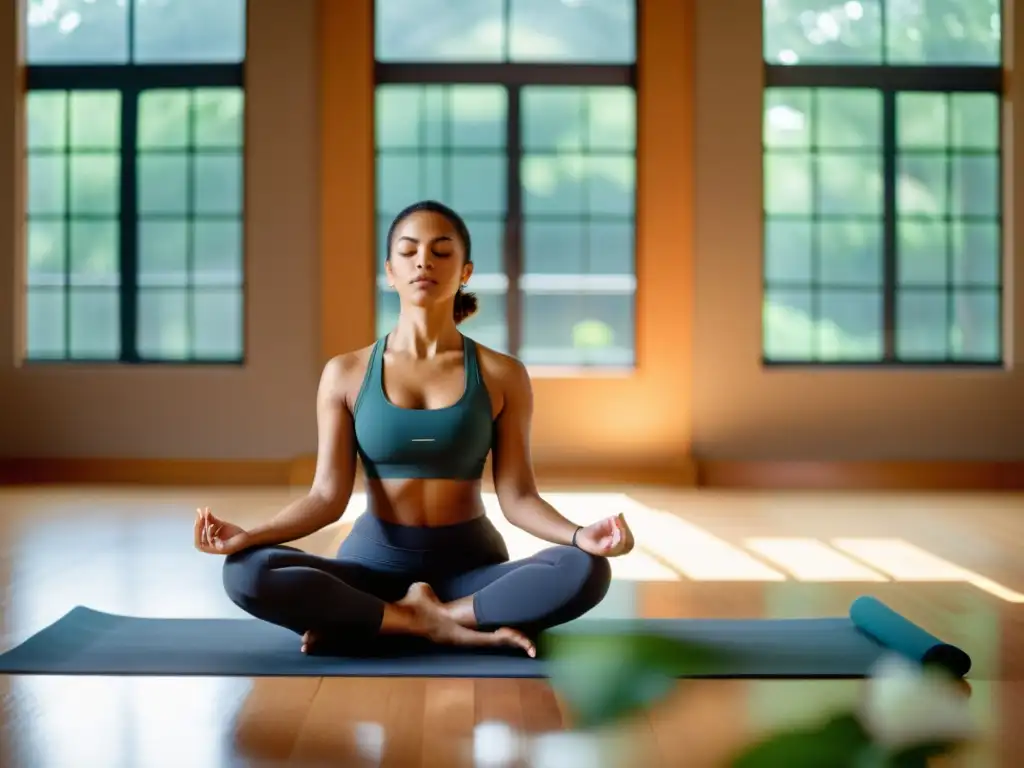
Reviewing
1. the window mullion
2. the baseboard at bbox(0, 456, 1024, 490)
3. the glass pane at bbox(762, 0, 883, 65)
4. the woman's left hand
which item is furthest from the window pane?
the woman's left hand

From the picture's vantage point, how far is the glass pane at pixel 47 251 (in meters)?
6.86

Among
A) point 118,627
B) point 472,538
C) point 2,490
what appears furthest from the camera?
point 2,490

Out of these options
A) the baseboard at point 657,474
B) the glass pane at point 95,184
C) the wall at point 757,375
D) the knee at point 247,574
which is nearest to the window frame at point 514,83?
the wall at point 757,375

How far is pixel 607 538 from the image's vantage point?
2420mm

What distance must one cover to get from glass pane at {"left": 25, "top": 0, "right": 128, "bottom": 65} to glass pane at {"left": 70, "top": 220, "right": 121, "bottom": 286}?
90cm

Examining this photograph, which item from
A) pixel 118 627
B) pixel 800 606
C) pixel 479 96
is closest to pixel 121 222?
pixel 479 96

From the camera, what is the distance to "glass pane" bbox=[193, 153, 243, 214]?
6766 millimetres

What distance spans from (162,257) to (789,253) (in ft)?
11.3

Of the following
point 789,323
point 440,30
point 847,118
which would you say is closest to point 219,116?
point 440,30

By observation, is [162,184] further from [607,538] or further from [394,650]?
[607,538]

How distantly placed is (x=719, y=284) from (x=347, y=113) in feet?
7.11

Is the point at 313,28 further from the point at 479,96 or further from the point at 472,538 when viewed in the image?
the point at 472,538

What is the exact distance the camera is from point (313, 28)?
21.5ft

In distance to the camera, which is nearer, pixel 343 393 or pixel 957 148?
pixel 343 393
